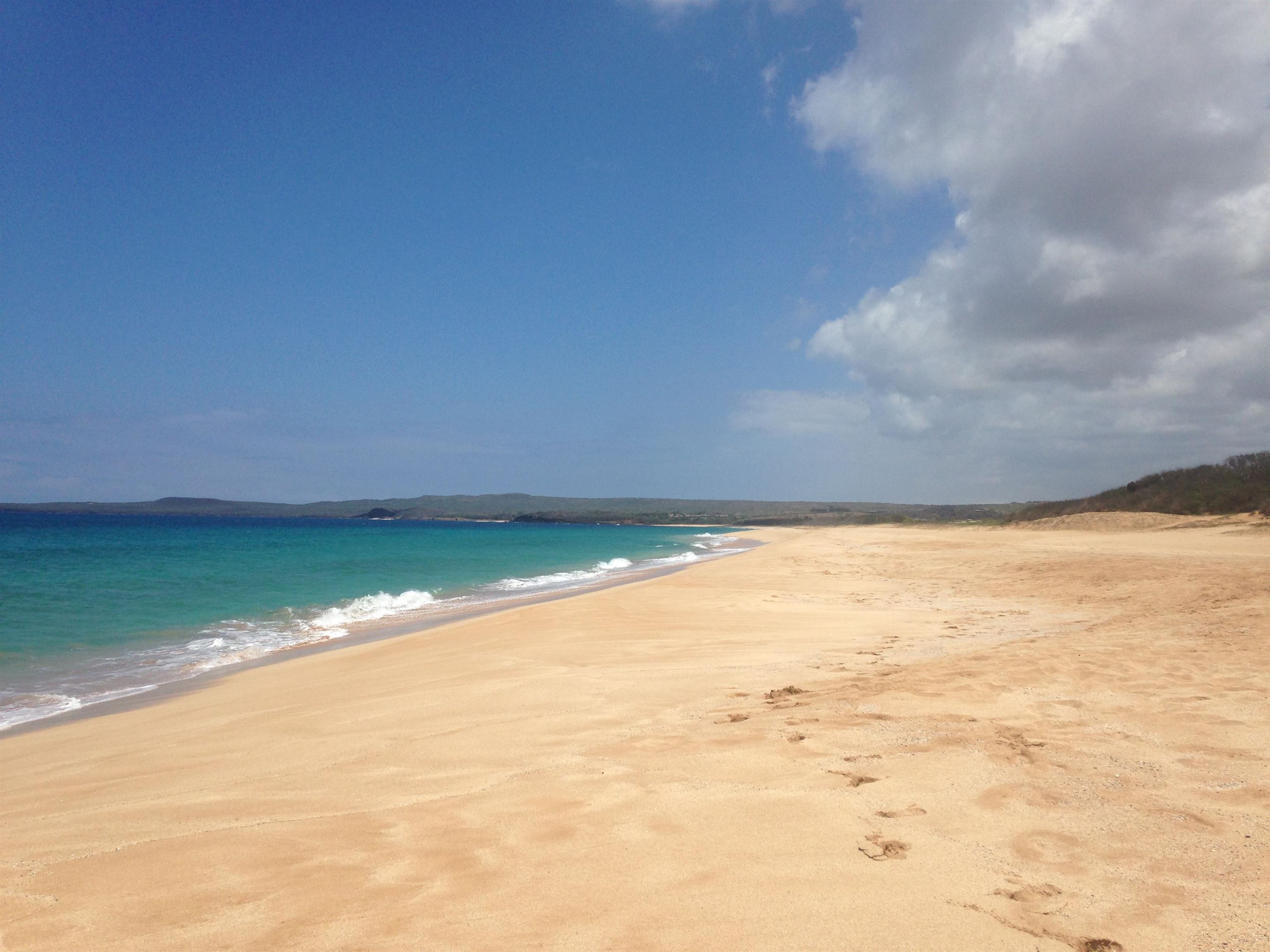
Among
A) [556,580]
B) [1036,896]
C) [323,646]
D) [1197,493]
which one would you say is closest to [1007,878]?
[1036,896]

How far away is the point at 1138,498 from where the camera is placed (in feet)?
137

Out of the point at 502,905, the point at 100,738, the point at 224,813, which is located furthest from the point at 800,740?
the point at 100,738

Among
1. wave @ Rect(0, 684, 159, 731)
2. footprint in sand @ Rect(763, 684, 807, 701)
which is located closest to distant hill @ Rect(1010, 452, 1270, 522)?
footprint in sand @ Rect(763, 684, 807, 701)

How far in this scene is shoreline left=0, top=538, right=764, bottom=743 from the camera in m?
8.47

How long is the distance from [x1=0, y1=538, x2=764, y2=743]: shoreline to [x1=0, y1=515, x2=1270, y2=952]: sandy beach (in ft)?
1.90

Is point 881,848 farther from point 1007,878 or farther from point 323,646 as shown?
point 323,646

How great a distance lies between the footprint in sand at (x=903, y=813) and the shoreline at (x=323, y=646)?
900 centimetres

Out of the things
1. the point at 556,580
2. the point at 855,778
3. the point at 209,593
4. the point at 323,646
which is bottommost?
the point at 556,580

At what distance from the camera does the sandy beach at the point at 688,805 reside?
2.81 meters

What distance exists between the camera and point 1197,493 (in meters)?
36.2

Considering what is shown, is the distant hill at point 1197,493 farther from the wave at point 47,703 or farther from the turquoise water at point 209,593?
the wave at point 47,703

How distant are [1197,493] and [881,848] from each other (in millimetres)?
43508

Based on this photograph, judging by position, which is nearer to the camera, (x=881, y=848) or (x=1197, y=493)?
(x=881, y=848)

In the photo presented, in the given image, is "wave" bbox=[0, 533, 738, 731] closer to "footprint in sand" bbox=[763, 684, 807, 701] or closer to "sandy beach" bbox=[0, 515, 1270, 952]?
"sandy beach" bbox=[0, 515, 1270, 952]
